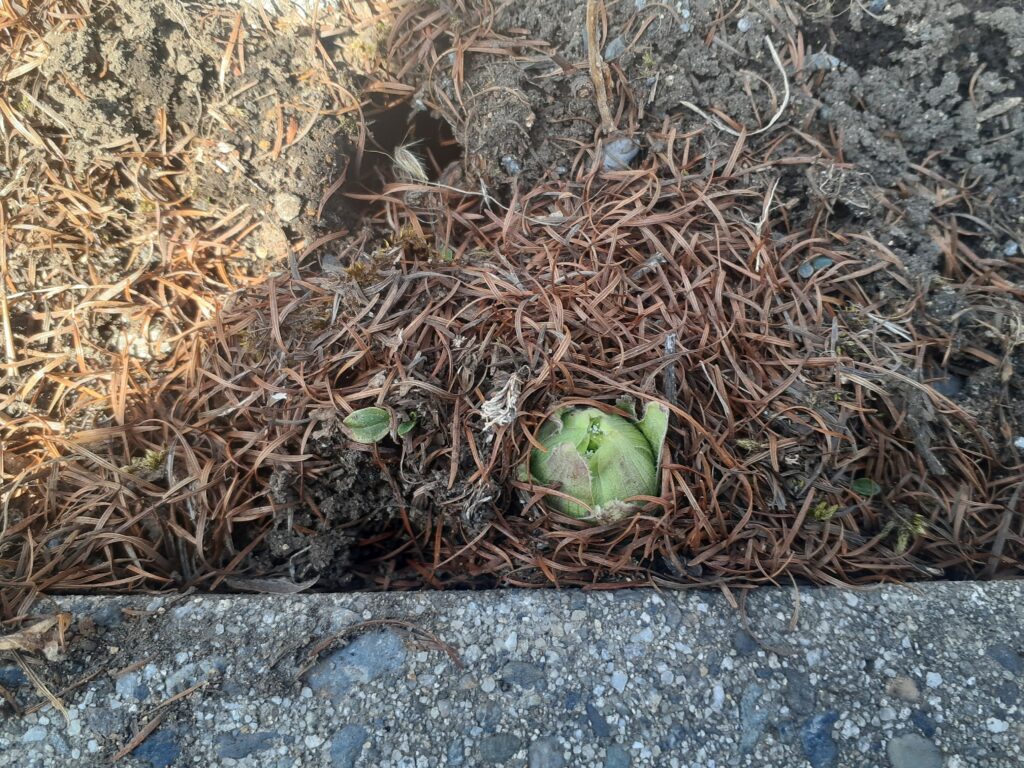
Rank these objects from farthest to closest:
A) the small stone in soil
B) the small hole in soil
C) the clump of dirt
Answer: the small hole in soil → the clump of dirt → the small stone in soil

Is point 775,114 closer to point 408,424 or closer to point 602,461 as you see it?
point 602,461

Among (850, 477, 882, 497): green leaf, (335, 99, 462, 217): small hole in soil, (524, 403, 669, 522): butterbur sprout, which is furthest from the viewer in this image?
(335, 99, 462, 217): small hole in soil

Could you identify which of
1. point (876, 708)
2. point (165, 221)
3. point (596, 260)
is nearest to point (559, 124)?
point (596, 260)

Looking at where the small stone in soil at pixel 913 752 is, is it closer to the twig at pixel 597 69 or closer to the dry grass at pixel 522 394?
the dry grass at pixel 522 394

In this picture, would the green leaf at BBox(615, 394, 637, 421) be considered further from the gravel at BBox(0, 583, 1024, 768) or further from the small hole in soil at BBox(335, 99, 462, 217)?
the small hole in soil at BBox(335, 99, 462, 217)

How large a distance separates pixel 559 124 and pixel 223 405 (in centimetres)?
128

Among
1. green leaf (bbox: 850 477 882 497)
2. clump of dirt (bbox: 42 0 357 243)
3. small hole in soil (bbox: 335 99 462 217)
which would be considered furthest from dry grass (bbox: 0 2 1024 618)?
small hole in soil (bbox: 335 99 462 217)

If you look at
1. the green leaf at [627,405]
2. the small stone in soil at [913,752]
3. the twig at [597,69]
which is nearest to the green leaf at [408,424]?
the green leaf at [627,405]

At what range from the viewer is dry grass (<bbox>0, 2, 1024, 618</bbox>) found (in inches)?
65.7

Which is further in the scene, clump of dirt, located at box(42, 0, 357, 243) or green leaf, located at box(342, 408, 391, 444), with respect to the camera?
clump of dirt, located at box(42, 0, 357, 243)

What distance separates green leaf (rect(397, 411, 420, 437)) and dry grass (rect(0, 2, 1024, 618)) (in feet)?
0.08

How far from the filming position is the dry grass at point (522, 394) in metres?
1.67

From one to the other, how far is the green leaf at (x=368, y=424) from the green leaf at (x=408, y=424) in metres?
0.03

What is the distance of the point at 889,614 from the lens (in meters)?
1.54
